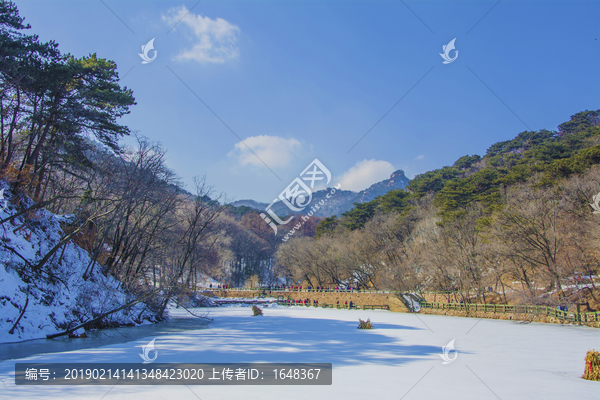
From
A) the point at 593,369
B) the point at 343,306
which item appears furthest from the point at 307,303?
the point at 593,369

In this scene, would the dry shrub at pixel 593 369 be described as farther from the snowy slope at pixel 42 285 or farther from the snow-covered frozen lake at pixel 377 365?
the snowy slope at pixel 42 285

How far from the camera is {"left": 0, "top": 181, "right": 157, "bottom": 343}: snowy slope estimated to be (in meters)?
11.6

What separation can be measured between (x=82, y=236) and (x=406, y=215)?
38.1 meters

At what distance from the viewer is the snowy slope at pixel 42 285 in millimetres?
11606

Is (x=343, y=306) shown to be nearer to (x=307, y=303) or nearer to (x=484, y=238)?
(x=307, y=303)

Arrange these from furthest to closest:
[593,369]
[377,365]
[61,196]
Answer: [61,196] → [377,365] → [593,369]

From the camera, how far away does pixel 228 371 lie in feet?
22.4

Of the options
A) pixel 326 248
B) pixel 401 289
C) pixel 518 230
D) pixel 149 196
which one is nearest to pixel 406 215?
pixel 326 248

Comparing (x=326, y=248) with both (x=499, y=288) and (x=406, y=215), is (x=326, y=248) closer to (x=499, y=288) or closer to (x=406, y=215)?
(x=406, y=215)

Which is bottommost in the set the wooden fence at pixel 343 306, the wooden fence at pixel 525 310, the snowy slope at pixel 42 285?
the wooden fence at pixel 343 306

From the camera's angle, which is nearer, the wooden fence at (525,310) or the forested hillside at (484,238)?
the wooden fence at (525,310)

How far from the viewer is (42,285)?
13.5 metres

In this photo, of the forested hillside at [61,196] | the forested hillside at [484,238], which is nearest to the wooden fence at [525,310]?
the forested hillside at [484,238]

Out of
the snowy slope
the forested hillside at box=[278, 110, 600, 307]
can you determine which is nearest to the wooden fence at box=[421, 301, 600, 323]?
the forested hillside at box=[278, 110, 600, 307]
